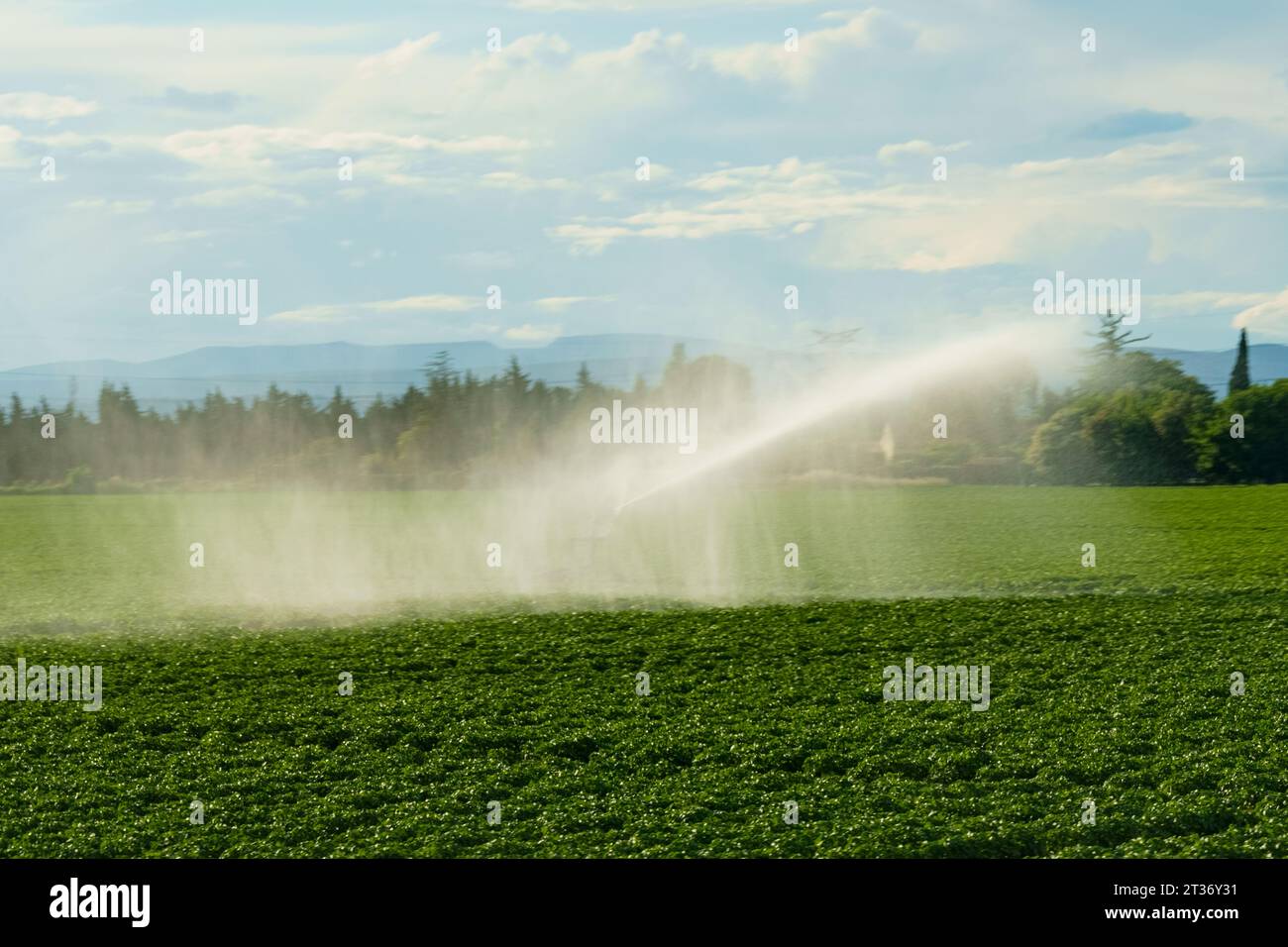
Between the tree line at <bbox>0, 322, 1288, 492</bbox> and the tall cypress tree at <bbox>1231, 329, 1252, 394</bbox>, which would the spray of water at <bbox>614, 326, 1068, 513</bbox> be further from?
the tall cypress tree at <bbox>1231, 329, 1252, 394</bbox>

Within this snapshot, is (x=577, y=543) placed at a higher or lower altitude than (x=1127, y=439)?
lower

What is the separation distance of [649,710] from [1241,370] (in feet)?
212

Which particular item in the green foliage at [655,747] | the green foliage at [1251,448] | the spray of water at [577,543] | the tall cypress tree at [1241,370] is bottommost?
the green foliage at [655,747]

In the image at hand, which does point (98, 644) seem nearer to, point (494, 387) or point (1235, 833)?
point (1235, 833)

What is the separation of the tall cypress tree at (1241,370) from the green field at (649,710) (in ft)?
137

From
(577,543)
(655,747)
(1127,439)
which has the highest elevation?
(1127,439)

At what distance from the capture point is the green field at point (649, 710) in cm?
1220

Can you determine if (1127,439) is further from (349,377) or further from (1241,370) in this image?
(349,377)

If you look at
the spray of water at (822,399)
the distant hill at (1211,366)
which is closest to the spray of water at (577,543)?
the spray of water at (822,399)

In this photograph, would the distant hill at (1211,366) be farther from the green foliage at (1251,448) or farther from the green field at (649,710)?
the green field at (649,710)

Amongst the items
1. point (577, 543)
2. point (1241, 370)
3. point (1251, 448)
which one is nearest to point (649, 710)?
point (577, 543)

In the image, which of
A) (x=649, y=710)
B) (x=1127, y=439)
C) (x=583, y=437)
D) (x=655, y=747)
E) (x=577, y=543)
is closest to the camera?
(x=655, y=747)

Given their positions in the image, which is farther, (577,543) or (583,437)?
(583,437)

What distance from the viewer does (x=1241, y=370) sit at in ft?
238
